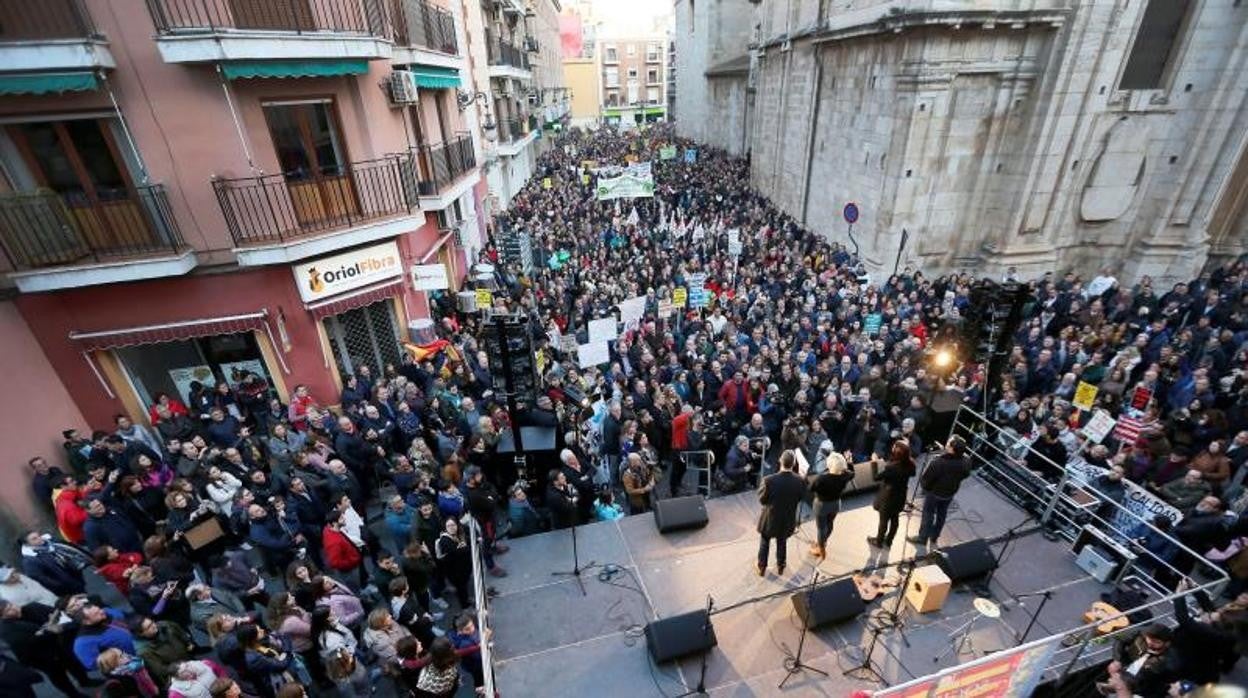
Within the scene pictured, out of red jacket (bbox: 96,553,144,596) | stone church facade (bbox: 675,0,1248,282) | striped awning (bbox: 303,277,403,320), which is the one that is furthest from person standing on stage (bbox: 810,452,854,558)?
stone church facade (bbox: 675,0,1248,282)

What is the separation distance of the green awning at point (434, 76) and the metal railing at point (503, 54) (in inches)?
451

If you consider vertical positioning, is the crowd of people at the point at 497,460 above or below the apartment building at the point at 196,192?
below

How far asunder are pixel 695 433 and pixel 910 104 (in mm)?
12872

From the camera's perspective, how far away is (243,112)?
9688 millimetres

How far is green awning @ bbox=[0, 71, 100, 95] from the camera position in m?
7.91

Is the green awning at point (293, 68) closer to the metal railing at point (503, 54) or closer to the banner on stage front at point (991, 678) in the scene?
the banner on stage front at point (991, 678)

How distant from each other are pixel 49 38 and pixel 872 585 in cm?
1431

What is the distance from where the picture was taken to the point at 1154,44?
625 inches

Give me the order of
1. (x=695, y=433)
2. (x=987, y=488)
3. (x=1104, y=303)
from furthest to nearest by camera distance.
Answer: (x=1104, y=303) < (x=695, y=433) < (x=987, y=488)

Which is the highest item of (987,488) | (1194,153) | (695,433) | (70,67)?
(70,67)

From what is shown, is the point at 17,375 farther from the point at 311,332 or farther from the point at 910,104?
the point at 910,104

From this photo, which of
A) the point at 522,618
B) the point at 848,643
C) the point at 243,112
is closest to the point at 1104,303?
the point at 848,643

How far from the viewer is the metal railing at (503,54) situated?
26703 millimetres

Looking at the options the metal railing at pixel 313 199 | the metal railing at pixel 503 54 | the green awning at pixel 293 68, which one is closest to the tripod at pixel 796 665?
the metal railing at pixel 313 199
